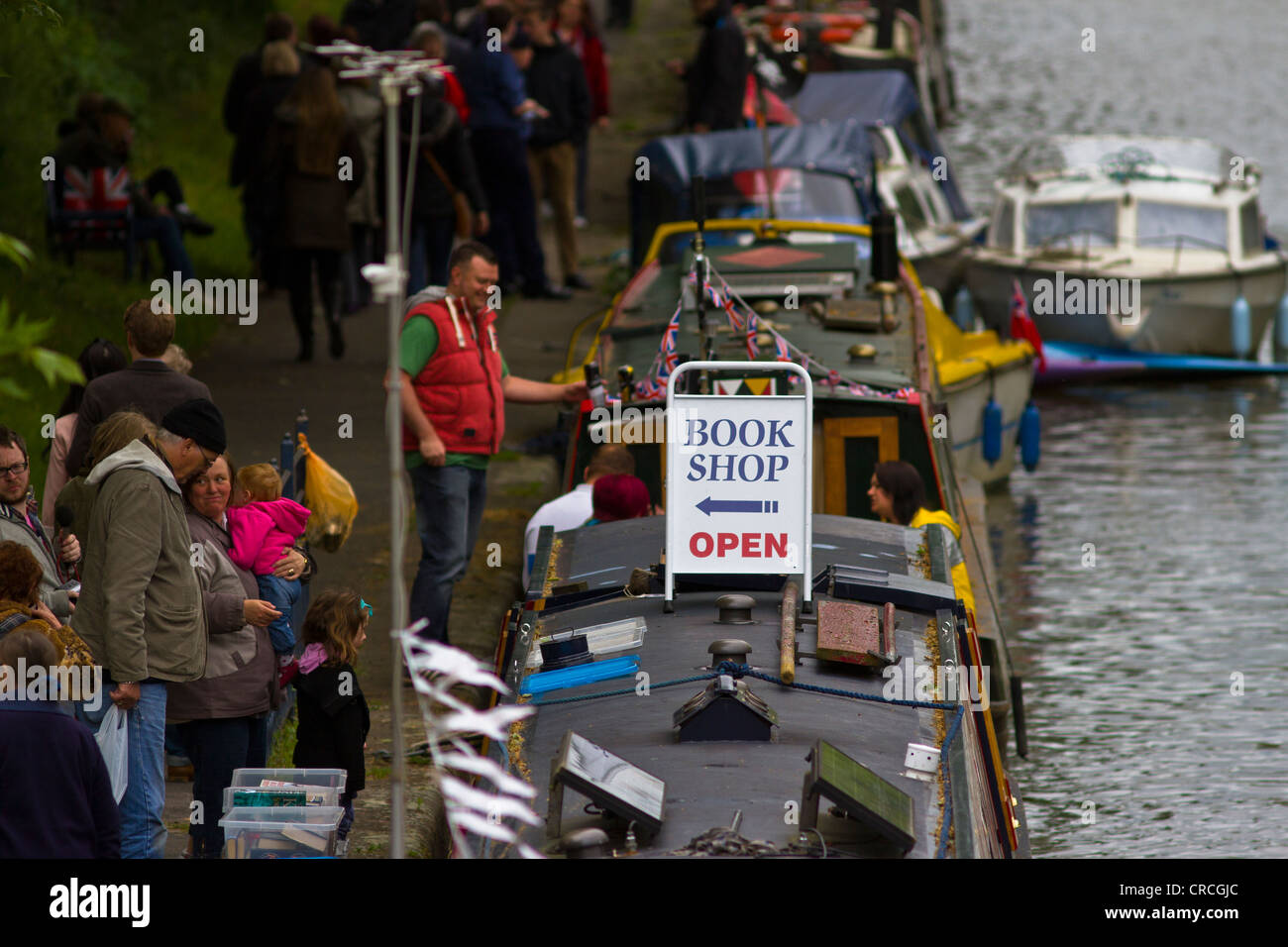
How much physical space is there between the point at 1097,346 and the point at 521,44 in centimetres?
745

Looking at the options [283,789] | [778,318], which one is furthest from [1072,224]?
[283,789]

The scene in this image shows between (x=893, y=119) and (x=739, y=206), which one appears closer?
(x=739, y=206)

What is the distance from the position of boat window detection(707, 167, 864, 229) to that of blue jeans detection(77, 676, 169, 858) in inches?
407

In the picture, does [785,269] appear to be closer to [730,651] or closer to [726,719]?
[730,651]

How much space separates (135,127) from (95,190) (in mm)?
4474

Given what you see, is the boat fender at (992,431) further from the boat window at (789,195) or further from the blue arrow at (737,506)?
the blue arrow at (737,506)

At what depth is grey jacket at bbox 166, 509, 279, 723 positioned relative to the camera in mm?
7340

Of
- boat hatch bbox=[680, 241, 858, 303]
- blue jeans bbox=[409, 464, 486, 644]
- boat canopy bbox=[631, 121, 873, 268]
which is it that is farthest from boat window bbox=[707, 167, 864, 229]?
blue jeans bbox=[409, 464, 486, 644]

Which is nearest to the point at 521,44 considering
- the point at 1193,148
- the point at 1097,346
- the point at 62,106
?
the point at 62,106

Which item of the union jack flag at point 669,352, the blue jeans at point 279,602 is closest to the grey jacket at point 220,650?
the blue jeans at point 279,602

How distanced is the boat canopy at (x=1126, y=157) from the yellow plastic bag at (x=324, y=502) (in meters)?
15.6

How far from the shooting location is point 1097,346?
22.3 metres

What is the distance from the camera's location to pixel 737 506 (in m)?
7.16
